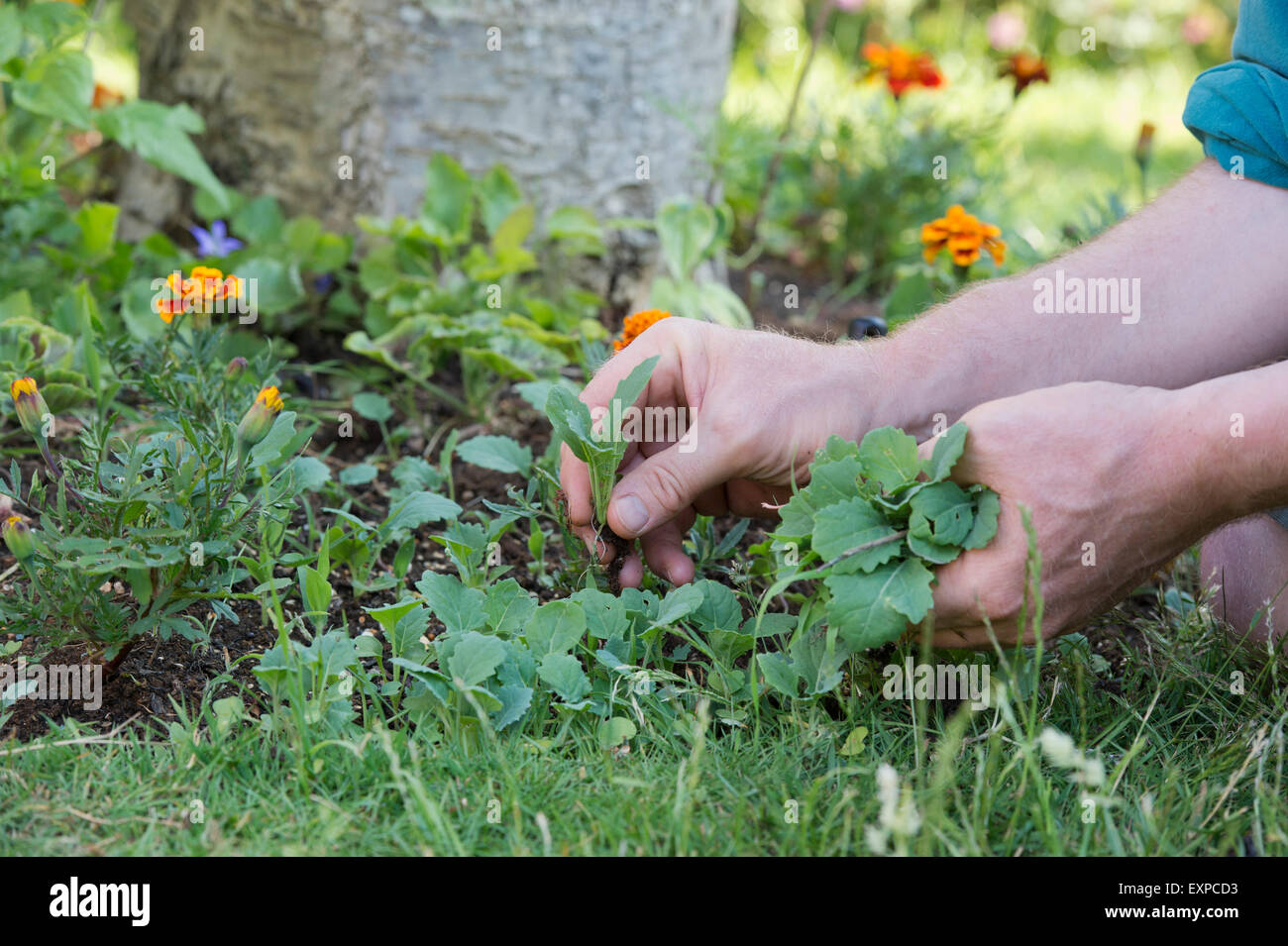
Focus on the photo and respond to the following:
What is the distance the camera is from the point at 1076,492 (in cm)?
135

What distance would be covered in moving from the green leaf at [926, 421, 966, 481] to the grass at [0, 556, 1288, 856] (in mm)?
251

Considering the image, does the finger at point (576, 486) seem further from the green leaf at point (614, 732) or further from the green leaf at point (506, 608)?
the green leaf at point (614, 732)

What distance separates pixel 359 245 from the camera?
270 centimetres

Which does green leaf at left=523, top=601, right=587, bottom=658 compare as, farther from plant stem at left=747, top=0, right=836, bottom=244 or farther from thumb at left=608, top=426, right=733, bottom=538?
plant stem at left=747, top=0, right=836, bottom=244

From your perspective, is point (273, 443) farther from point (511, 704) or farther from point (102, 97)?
point (102, 97)

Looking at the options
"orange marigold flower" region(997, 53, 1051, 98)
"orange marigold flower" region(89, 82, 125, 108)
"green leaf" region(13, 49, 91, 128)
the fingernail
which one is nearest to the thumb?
the fingernail

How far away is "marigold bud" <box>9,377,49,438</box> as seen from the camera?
1479 millimetres

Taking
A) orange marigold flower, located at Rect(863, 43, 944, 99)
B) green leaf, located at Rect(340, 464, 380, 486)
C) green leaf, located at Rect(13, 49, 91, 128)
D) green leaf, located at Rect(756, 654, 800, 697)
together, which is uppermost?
orange marigold flower, located at Rect(863, 43, 944, 99)

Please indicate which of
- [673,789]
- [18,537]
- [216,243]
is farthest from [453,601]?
[216,243]

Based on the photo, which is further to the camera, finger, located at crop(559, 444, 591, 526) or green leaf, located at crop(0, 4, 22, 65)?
green leaf, located at crop(0, 4, 22, 65)

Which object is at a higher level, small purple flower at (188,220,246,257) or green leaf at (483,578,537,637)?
small purple flower at (188,220,246,257)

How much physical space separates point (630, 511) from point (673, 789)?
1.37 ft

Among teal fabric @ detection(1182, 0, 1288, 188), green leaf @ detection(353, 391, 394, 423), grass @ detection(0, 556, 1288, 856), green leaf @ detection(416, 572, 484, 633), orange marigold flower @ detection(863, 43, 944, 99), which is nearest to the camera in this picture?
grass @ detection(0, 556, 1288, 856)
